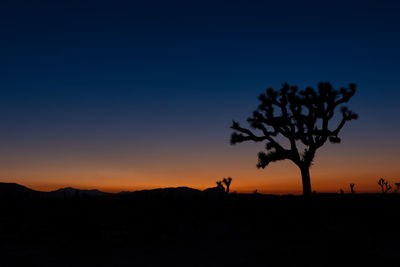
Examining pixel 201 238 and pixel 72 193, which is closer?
pixel 201 238

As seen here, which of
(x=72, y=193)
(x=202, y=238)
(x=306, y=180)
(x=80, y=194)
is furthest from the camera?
(x=72, y=193)

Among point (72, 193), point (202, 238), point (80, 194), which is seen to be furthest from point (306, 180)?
point (72, 193)

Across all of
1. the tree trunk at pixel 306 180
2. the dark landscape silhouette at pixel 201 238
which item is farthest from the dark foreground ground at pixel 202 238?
the tree trunk at pixel 306 180

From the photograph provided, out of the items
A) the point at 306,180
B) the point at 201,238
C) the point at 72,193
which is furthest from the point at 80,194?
the point at 72,193

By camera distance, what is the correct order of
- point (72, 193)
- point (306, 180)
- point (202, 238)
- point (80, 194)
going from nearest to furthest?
point (202, 238), point (306, 180), point (80, 194), point (72, 193)

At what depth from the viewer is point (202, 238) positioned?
934 cm

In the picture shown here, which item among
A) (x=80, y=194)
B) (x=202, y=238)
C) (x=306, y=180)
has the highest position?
(x=306, y=180)

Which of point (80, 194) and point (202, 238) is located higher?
point (80, 194)

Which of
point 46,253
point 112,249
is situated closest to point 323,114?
point 112,249

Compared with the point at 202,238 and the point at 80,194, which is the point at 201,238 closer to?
the point at 202,238

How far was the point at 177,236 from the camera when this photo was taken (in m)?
9.48

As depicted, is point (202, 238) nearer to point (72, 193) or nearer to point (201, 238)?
point (201, 238)

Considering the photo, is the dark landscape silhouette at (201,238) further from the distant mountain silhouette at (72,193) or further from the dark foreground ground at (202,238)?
the distant mountain silhouette at (72,193)

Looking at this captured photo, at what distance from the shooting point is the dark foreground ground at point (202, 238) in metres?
6.86
